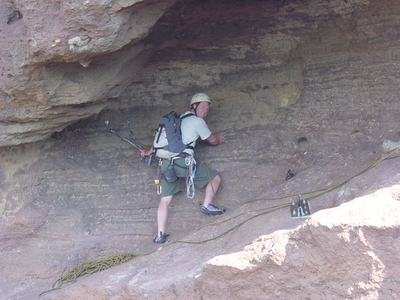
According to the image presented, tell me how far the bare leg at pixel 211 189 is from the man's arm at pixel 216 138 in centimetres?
39

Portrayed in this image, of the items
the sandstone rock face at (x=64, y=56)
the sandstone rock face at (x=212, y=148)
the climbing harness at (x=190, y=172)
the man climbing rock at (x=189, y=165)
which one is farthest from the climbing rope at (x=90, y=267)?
the sandstone rock face at (x=64, y=56)

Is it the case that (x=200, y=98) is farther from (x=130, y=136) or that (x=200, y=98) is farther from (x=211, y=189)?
(x=130, y=136)

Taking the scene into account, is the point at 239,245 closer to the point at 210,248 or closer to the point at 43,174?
the point at 210,248

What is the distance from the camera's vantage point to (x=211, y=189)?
4.61 m

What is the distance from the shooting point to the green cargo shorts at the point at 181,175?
14.9ft

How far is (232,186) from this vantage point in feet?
15.4

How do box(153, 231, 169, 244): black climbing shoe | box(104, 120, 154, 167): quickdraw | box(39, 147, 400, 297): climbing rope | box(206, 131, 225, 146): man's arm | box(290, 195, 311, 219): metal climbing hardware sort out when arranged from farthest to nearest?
box(104, 120, 154, 167): quickdraw
box(206, 131, 225, 146): man's arm
box(153, 231, 169, 244): black climbing shoe
box(39, 147, 400, 297): climbing rope
box(290, 195, 311, 219): metal climbing hardware

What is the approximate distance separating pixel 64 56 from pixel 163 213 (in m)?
1.92

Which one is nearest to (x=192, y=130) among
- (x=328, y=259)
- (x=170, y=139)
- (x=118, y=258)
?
(x=170, y=139)

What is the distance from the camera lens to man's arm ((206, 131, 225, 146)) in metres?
4.71

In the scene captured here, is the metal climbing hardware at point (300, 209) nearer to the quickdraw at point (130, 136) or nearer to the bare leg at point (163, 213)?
the bare leg at point (163, 213)

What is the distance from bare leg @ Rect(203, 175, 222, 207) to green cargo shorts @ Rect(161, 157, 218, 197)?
4cm

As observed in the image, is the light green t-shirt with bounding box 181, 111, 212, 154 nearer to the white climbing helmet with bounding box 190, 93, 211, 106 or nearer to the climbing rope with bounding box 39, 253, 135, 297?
the white climbing helmet with bounding box 190, 93, 211, 106

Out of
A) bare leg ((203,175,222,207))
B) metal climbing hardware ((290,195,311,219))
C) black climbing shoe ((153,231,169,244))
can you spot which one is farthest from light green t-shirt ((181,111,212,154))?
metal climbing hardware ((290,195,311,219))
